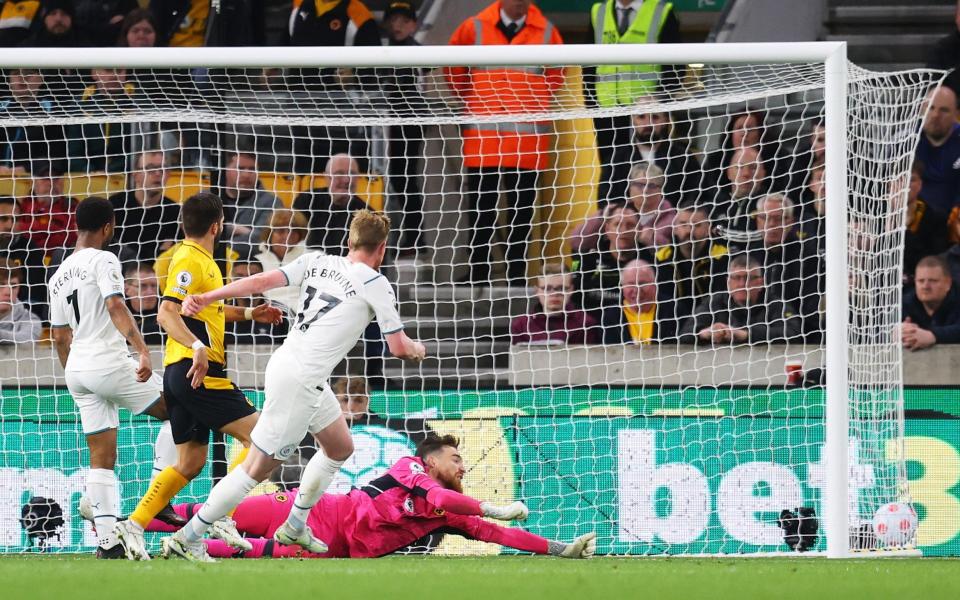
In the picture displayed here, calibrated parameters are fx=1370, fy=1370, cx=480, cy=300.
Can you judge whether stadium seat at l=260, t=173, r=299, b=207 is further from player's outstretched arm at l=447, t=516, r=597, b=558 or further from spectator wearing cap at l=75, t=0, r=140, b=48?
player's outstretched arm at l=447, t=516, r=597, b=558

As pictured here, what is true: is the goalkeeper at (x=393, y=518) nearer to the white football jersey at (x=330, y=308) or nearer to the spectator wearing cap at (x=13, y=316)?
the white football jersey at (x=330, y=308)

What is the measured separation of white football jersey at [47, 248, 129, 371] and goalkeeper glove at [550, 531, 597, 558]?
100 inches

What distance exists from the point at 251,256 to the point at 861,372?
419cm

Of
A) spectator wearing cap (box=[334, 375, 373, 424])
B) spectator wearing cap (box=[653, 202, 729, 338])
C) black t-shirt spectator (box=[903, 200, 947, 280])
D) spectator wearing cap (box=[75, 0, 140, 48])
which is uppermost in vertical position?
spectator wearing cap (box=[75, 0, 140, 48])

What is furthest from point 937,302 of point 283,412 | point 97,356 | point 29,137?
point 29,137

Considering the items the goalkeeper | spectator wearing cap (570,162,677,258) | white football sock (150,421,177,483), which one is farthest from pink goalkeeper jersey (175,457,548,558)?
spectator wearing cap (570,162,677,258)

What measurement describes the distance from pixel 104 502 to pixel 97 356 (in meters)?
0.78

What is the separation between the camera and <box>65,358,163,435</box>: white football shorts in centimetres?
734

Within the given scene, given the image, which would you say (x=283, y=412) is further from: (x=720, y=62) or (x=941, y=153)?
(x=941, y=153)

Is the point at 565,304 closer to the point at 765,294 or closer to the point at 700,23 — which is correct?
the point at 765,294

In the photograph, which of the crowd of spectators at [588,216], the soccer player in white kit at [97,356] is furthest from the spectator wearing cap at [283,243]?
the soccer player in white kit at [97,356]

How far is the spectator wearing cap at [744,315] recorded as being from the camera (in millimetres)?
9055

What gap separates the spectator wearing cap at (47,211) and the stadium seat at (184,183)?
73 centimetres

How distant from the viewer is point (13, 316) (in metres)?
9.62
